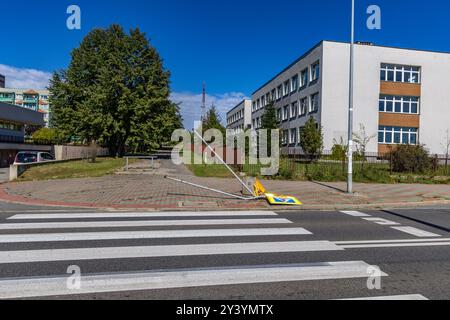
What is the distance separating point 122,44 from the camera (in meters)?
38.5

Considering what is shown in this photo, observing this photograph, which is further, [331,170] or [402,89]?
[402,89]

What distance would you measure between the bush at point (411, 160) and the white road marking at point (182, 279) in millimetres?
17231

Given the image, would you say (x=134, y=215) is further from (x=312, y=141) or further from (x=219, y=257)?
(x=312, y=141)

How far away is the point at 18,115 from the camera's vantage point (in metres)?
40.4

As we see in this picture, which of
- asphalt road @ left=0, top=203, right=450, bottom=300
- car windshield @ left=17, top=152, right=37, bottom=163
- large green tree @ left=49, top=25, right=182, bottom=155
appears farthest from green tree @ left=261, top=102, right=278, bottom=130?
asphalt road @ left=0, top=203, right=450, bottom=300

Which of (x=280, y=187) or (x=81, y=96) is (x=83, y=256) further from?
(x=81, y=96)

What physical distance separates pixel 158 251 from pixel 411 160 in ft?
61.7

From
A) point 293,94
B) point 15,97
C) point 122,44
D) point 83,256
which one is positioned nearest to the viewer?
point 83,256

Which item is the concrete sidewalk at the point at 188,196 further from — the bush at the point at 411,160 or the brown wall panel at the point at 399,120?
the brown wall panel at the point at 399,120

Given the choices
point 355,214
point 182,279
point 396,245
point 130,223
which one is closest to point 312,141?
point 355,214

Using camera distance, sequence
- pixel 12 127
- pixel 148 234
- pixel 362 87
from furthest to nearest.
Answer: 1. pixel 12 127
2. pixel 362 87
3. pixel 148 234

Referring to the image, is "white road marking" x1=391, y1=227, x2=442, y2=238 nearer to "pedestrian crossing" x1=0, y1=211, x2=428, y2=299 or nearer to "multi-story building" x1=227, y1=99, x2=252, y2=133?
"pedestrian crossing" x1=0, y1=211, x2=428, y2=299

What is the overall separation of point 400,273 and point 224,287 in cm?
248

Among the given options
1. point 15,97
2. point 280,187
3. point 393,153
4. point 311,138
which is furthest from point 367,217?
point 15,97
